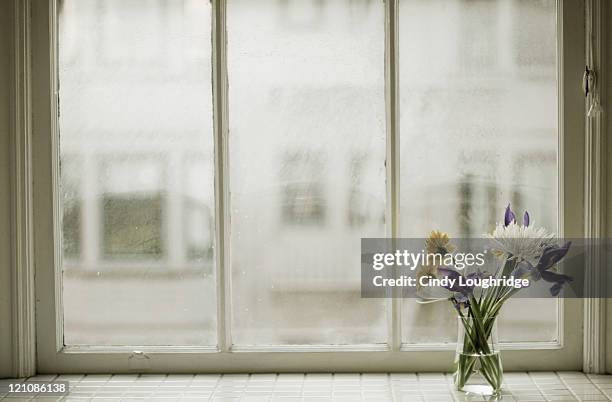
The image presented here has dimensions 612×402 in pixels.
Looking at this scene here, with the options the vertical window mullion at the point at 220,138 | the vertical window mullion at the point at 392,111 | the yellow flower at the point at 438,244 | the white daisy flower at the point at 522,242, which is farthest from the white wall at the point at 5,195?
the white daisy flower at the point at 522,242

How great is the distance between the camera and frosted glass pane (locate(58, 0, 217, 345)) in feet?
6.95

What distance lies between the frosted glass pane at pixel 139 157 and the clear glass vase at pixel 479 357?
0.62 m

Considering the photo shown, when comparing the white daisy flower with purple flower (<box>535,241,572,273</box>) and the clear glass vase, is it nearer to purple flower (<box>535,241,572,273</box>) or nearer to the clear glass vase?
purple flower (<box>535,241,572,273</box>)

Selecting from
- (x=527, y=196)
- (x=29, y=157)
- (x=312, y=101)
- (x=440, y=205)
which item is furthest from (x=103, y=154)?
(x=527, y=196)

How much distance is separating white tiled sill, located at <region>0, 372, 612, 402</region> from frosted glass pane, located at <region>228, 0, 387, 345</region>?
21cm

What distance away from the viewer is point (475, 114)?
2104 mm

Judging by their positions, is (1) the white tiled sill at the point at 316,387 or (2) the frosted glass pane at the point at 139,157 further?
(2) the frosted glass pane at the point at 139,157

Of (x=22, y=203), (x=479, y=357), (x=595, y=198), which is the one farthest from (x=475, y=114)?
(x=22, y=203)

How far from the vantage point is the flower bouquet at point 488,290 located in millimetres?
1820

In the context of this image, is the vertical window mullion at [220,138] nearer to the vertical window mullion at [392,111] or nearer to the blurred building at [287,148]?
the blurred building at [287,148]

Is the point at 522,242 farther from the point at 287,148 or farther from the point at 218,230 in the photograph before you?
the point at 218,230

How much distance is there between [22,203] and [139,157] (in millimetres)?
296

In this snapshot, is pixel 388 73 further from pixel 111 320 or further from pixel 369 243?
pixel 111 320

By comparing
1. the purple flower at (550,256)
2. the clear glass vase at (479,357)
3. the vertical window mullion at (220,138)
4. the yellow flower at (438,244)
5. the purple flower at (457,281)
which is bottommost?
the clear glass vase at (479,357)
